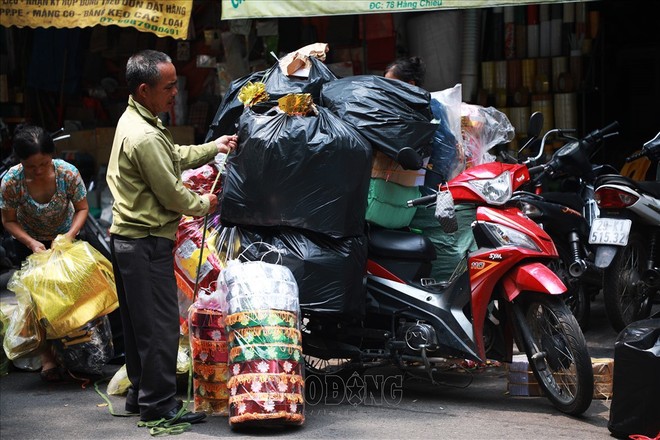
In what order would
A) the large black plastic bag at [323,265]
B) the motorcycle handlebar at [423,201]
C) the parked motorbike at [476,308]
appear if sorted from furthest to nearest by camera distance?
1. the motorcycle handlebar at [423,201]
2. the large black plastic bag at [323,265]
3. the parked motorbike at [476,308]

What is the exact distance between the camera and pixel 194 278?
19.1ft

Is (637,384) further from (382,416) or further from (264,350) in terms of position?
(264,350)

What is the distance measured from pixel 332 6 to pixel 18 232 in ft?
10.0

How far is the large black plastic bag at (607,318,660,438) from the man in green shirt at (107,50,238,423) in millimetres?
2210

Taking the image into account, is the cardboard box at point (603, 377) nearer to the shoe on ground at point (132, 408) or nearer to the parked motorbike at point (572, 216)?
the parked motorbike at point (572, 216)

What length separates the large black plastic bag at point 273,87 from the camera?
581 centimetres

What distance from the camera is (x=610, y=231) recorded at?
21.6ft

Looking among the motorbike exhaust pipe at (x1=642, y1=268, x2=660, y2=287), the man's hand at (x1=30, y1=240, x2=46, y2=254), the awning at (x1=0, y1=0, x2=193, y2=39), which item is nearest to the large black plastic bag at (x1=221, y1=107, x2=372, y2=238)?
the man's hand at (x1=30, y1=240, x2=46, y2=254)

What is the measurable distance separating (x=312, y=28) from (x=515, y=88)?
7.24ft

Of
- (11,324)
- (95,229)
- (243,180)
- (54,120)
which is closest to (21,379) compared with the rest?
(11,324)

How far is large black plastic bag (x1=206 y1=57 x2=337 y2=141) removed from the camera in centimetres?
581

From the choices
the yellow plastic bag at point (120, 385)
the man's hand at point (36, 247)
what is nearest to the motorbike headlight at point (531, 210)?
the yellow plastic bag at point (120, 385)

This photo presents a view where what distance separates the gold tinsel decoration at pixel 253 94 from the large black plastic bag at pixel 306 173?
0.27 m

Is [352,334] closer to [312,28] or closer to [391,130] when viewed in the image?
[391,130]
